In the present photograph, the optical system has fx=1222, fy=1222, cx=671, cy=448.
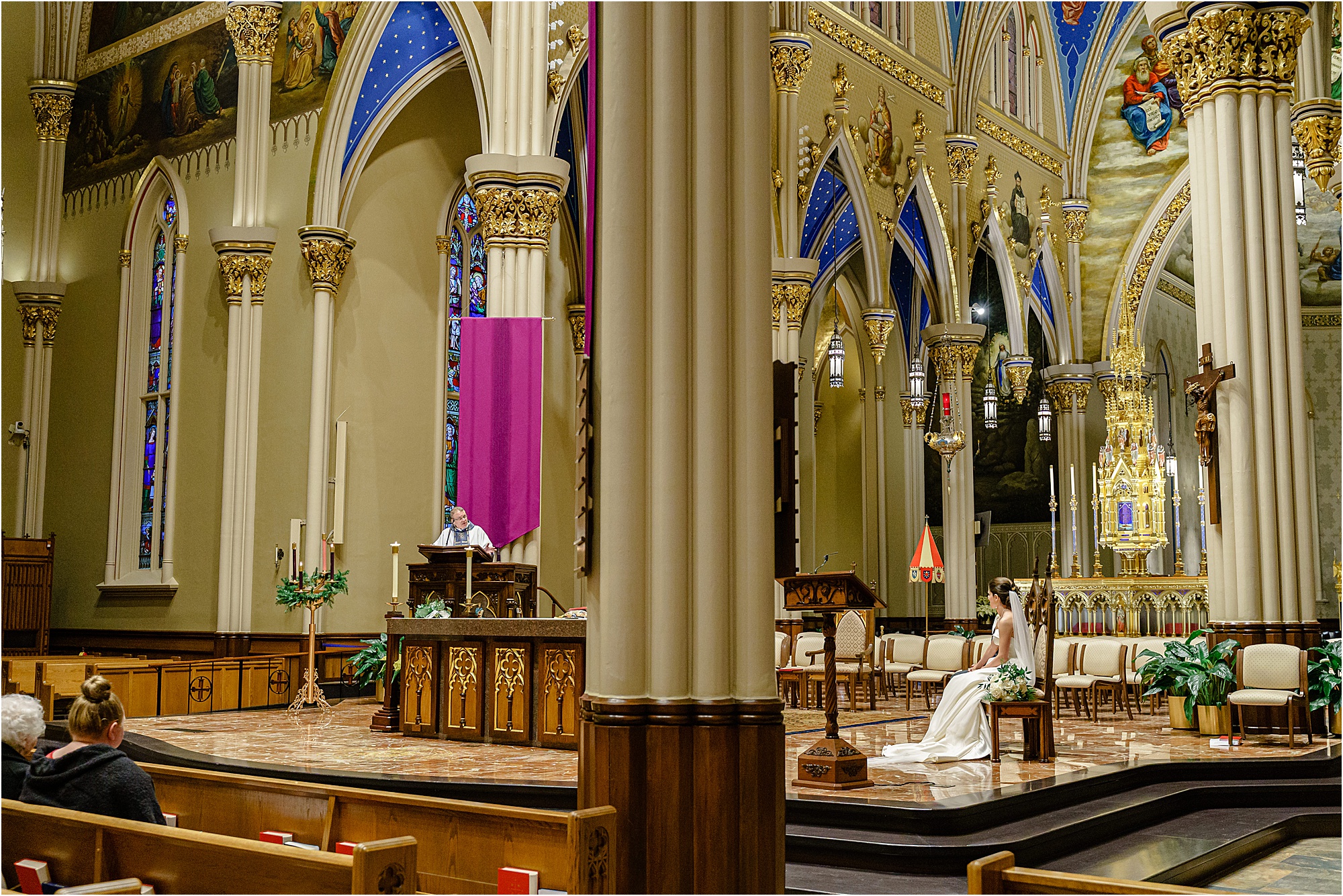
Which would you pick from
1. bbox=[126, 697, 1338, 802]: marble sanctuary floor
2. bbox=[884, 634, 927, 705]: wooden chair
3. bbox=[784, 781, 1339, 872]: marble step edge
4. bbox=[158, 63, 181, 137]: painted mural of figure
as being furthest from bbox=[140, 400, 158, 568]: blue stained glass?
bbox=[784, 781, 1339, 872]: marble step edge

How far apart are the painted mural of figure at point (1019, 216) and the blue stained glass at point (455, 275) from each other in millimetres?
8697

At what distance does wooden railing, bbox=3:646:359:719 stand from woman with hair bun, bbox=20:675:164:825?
6926 mm

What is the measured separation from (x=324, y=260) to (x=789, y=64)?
217 inches

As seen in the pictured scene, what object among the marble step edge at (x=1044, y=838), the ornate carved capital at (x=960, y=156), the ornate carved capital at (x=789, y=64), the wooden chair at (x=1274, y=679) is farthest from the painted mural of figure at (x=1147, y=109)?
the marble step edge at (x=1044, y=838)

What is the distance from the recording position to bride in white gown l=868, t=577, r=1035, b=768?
7359 millimetres

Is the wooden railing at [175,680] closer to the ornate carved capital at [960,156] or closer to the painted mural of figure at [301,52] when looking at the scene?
the painted mural of figure at [301,52]

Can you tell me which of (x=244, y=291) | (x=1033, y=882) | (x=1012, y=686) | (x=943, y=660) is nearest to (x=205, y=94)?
(x=244, y=291)

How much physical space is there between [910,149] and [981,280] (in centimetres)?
532

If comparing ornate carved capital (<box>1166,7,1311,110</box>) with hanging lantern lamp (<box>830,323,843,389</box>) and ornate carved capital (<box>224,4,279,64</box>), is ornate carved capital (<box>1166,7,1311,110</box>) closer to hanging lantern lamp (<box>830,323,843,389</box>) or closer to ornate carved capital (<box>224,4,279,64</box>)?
hanging lantern lamp (<box>830,323,843,389</box>)

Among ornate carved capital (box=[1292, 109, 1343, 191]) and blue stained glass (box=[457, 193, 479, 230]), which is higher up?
blue stained glass (box=[457, 193, 479, 230])

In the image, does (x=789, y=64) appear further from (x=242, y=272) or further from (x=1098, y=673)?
(x=1098, y=673)

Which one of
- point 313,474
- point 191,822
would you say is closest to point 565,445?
point 313,474

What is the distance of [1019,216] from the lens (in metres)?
19.1

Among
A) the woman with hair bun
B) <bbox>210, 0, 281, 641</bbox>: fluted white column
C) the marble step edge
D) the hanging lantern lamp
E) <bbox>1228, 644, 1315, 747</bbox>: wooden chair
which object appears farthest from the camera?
the hanging lantern lamp
